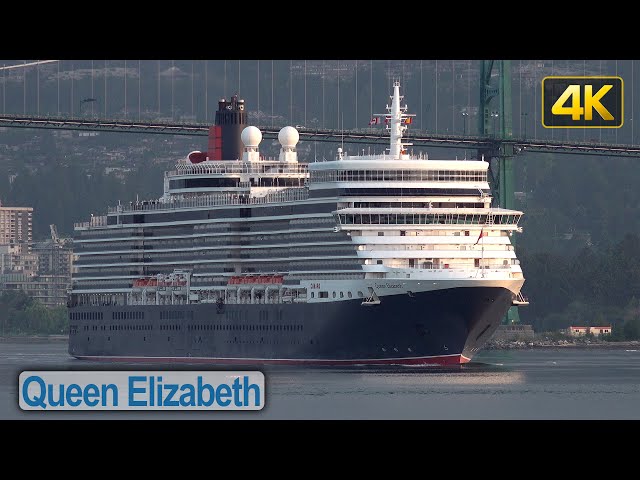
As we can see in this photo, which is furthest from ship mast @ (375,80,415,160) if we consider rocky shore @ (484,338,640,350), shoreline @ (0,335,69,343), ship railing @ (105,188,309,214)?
shoreline @ (0,335,69,343)

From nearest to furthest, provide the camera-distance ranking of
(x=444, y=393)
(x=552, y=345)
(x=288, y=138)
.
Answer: (x=444, y=393) < (x=288, y=138) < (x=552, y=345)

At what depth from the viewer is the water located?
58.2m

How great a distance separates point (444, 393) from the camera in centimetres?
6662

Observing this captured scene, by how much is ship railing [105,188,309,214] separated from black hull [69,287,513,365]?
4.54 metres

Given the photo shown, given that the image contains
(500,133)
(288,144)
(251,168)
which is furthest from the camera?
(500,133)

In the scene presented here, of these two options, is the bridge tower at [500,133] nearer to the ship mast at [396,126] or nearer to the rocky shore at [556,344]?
the rocky shore at [556,344]

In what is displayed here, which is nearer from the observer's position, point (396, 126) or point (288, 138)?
point (396, 126)

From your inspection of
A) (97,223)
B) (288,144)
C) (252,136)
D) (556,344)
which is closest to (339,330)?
(288,144)

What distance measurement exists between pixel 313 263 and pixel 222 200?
30.3 feet

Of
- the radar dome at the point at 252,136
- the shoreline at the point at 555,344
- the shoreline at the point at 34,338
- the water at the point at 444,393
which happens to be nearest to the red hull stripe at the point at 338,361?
the water at the point at 444,393

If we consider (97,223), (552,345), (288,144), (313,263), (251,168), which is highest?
(288,144)

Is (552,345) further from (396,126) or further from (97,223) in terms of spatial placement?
(396,126)

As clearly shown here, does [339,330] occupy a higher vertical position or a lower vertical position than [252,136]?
lower

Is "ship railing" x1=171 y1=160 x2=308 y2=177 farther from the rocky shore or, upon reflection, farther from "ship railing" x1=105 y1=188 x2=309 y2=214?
the rocky shore
